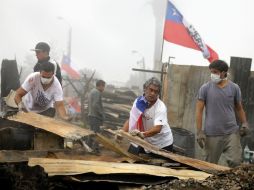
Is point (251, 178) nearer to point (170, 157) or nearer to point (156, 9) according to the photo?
point (170, 157)

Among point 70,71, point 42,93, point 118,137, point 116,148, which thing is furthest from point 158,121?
point 70,71

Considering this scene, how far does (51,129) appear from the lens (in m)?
4.57

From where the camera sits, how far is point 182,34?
32.0 ft

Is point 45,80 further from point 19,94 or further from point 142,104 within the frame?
point 142,104

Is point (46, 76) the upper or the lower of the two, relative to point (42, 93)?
upper

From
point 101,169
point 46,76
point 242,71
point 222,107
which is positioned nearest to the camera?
point 101,169

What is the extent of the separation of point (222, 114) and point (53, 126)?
2676 millimetres

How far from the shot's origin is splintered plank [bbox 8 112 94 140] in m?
4.40

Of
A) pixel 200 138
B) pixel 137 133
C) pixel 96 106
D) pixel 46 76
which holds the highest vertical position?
pixel 46 76

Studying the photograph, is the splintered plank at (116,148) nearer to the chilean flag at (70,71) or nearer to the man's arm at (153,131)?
the man's arm at (153,131)

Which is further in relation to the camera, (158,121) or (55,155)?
(158,121)

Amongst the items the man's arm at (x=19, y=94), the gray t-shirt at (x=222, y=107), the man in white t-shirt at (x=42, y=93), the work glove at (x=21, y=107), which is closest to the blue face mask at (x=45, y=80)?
the man in white t-shirt at (x=42, y=93)

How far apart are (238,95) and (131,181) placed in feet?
10.6

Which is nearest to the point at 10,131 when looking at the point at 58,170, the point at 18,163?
the point at 18,163
